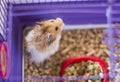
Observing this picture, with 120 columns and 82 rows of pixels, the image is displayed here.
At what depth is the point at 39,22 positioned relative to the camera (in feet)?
4.70

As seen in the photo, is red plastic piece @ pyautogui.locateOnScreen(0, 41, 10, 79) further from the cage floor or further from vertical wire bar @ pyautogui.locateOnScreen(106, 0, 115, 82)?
vertical wire bar @ pyautogui.locateOnScreen(106, 0, 115, 82)

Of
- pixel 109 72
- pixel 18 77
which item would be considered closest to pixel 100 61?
pixel 109 72

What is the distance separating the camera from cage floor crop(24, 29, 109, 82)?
144 cm

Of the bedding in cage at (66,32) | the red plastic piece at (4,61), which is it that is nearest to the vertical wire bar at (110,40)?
the bedding in cage at (66,32)

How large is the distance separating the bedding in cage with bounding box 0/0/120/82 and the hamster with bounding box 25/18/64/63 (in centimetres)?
3

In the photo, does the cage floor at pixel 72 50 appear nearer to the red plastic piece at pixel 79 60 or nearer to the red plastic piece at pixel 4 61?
the red plastic piece at pixel 79 60

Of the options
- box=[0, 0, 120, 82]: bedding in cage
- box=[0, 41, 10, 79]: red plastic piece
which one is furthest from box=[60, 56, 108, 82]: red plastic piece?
box=[0, 41, 10, 79]: red plastic piece

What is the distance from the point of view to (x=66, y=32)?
1493mm

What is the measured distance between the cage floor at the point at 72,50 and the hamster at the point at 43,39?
0.09ft

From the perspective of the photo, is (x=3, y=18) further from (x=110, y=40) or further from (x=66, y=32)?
(x=110, y=40)

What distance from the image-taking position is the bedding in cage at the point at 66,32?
137 centimetres

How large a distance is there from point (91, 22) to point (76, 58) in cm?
17

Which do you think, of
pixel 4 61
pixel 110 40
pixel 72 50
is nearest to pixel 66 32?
pixel 72 50

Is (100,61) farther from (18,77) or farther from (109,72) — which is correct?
(18,77)
